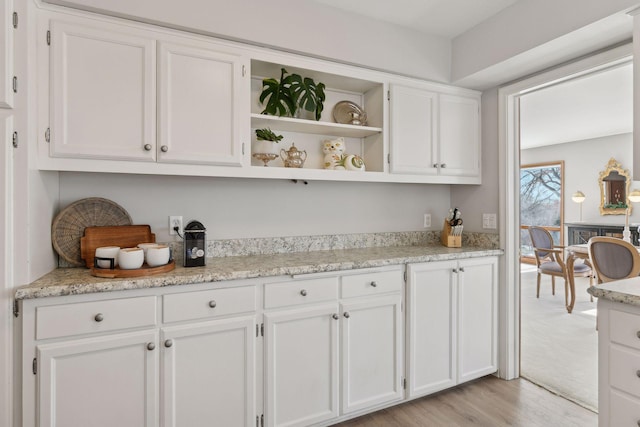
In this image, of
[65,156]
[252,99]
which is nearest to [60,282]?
[65,156]

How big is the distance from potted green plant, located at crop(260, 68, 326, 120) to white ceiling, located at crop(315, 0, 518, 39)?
1.59 ft

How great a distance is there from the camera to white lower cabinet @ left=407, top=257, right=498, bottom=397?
7.14ft

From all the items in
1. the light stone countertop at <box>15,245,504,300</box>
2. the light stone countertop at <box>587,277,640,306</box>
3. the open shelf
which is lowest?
the light stone countertop at <box>587,277,640,306</box>

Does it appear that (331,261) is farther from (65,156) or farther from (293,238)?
(65,156)

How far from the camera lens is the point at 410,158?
7.93 ft

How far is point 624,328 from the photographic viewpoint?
1.34 m

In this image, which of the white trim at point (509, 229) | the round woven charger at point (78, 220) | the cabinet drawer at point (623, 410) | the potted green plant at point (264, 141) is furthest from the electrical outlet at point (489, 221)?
the round woven charger at point (78, 220)

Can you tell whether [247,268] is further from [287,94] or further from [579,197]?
[579,197]

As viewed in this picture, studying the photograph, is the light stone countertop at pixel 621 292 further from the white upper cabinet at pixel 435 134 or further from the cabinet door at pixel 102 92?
the cabinet door at pixel 102 92

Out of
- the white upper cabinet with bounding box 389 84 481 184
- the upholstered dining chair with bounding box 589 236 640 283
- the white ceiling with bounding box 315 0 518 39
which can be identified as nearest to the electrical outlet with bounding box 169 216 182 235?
the white upper cabinet with bounding box 389 84 481 184

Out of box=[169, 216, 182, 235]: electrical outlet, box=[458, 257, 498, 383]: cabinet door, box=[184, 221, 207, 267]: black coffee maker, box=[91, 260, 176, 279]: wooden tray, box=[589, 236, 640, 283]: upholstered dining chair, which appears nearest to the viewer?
box=[91, 260, 176, 279]: wooden tray

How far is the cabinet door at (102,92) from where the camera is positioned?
1560 mm

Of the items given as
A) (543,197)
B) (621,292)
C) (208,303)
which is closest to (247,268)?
(208,303)

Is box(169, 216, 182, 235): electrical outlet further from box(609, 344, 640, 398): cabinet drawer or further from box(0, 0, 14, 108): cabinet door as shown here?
box(609, 344, 640, 398): cabinet drawer
